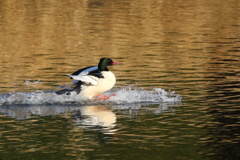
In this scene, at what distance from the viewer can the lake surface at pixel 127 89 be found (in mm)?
12883

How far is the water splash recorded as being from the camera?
17297 millimetres

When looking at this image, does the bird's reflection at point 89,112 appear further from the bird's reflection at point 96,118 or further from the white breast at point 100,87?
the white breast at point 100,87

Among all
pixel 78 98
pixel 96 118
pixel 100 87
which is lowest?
pixel 96 118

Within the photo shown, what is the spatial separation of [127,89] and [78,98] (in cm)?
177

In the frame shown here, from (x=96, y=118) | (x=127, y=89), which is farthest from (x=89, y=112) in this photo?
(x=127, y=89)

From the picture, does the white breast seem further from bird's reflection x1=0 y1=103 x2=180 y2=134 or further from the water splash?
bird's reflection x1=0 y1=103 x2=180 y2=134

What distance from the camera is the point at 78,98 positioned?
17.6 meters

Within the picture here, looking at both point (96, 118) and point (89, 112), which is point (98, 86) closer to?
point (89, 112)

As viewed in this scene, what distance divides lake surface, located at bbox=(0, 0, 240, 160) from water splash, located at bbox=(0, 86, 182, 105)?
0.02 metres

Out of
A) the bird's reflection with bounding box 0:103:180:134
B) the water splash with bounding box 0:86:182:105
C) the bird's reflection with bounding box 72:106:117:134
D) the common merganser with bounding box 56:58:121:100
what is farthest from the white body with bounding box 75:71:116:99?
the bird's reflection with bounding box 72:106:117:134

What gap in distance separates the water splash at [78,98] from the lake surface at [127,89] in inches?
0.9

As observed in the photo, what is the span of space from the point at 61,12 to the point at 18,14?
8.97 ft

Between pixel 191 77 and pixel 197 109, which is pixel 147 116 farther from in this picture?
pixel 191 77

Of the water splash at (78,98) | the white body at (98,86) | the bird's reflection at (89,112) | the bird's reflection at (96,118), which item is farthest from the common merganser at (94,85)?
the bird's reflection at (96,118)
